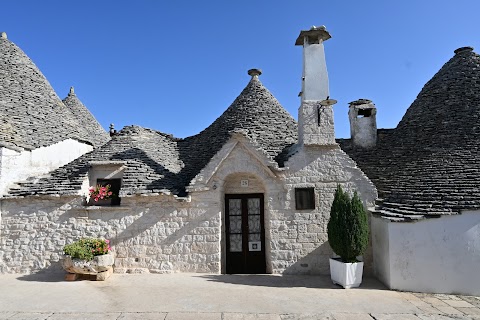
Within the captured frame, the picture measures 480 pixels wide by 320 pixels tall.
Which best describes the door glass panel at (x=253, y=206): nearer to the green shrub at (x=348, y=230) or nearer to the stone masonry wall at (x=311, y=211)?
the stone masonry wall at (x=311, y=211)

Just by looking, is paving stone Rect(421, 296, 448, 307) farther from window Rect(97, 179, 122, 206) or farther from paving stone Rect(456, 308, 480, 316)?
window Rect(97, 179, 122, 206)

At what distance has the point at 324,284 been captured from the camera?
8258 millimetres

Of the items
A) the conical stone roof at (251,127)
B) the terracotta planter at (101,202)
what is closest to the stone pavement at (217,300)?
the terracotta planter at (101,202)

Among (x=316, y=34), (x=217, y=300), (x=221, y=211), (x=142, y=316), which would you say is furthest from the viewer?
(x=316, y=34)

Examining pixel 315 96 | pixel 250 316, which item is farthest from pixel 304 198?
pixel 250 316

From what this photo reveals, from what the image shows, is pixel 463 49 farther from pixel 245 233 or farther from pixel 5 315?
pixel 5 315

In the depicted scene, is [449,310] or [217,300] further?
[217,300]

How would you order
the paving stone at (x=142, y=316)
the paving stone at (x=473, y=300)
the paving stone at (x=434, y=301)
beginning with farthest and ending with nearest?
the paving stone at (x=473, y=300), the paving stone at (x=434, y=301), the paving stone at (x=142, y=316)

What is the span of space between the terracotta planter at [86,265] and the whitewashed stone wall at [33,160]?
3.37 meters

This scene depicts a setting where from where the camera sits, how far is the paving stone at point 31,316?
5.82m

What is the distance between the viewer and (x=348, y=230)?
805cm

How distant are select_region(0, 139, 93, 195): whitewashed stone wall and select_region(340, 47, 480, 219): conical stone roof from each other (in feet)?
33.5

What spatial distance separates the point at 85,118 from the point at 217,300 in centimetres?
1489

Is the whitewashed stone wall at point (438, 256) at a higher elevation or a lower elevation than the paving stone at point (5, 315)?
higher
